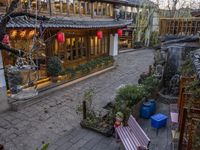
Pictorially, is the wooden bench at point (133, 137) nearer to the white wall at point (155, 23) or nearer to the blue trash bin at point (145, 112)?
the blue trash bin at point (145, 112)

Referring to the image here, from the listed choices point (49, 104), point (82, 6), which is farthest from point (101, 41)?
point (49, 104)

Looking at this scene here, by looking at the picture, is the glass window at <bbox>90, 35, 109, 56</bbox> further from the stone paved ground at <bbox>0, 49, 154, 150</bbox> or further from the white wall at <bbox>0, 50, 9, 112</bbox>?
the white wall at <bbox>0, 50, 9, 112</bbox>

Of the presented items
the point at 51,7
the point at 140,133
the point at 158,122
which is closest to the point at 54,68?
the point at 51,7

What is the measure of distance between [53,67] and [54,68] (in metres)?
0.09

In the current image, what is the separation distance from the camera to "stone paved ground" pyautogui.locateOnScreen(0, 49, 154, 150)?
6867mm

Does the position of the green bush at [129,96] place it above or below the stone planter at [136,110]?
above

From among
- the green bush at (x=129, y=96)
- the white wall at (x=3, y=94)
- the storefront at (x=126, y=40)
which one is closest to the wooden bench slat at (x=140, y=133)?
the green bush at (x=129, y=96)

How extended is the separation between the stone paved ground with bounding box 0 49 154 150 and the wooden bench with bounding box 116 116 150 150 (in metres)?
0.59

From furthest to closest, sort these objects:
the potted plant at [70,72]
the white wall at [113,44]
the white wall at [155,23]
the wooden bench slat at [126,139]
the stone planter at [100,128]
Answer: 1. the white wall at [155,23]
2. the white wall at [113,44]
3. the potted plant at [70,72]
4. the stone planter at [100,128]
5. the wooden bench slat at [126,139]

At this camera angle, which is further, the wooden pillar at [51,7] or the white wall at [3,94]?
the wooden pillar at [51,7]

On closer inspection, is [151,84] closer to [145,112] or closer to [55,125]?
[145,112]

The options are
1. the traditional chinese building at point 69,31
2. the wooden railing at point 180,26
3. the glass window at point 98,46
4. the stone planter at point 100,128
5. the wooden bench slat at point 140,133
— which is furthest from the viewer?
the glass window at point 98,46

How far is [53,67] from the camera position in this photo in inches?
482

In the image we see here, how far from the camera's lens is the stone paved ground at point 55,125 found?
687 centimetres
